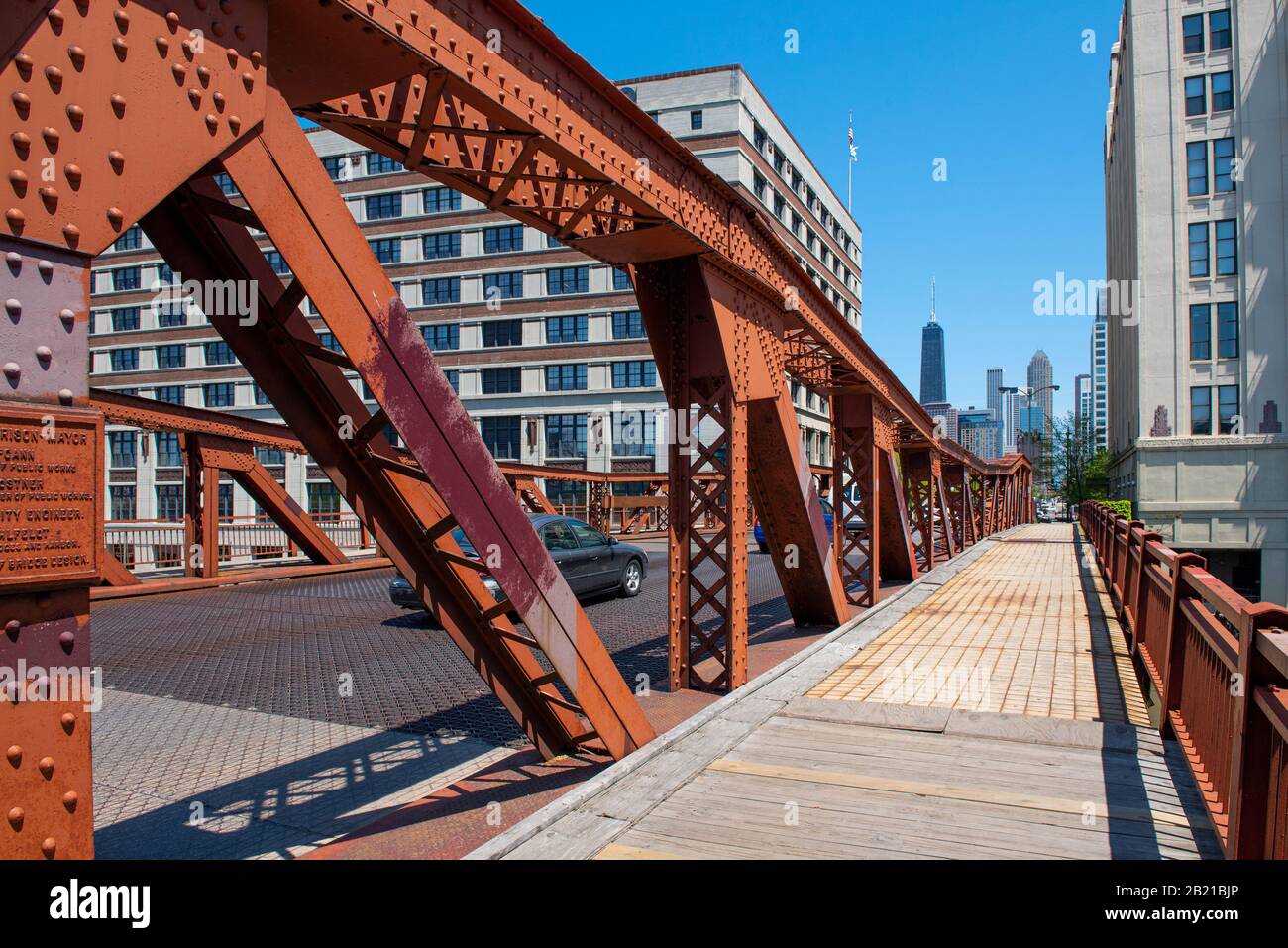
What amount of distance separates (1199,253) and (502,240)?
131ft

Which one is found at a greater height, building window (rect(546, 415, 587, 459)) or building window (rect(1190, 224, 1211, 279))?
building window (rect(1190, 224, 1211, 279))

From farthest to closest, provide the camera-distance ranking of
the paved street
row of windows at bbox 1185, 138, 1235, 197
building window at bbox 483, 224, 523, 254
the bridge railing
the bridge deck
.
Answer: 1. building window at bbox 483, 224, 523, 254
2. row of windows at bbox 1185, 138, 1235, 197
3. the paved street
4. the bridge deck
5. the bridge railing

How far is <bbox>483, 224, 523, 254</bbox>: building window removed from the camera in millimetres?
53156

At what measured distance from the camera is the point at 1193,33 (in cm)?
4488

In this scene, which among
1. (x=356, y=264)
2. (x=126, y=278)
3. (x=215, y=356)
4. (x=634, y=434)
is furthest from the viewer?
(x=126, y=278)

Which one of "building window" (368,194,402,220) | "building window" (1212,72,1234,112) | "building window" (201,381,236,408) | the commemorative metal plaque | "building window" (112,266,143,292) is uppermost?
"building window" (1212,72,1234,112)

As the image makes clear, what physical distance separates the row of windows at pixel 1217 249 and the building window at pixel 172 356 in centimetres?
6346

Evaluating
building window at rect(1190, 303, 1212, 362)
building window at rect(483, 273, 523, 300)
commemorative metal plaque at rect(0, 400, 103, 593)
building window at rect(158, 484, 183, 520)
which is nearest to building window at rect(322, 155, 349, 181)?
building window at rect(483, 273, 523, 300)

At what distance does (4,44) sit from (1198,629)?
237 inches

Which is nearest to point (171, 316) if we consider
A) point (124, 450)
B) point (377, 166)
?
point (124, 450)

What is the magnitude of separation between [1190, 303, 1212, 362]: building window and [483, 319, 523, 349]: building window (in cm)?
3837

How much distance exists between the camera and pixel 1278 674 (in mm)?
3240

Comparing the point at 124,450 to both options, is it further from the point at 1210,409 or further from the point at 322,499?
the point at 1210,409

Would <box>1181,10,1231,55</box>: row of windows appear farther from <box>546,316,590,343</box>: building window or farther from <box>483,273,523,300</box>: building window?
<box>483,273,523,300</box>: building window
